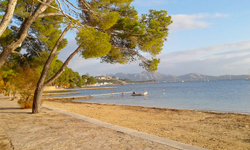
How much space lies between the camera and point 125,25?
28.6ft

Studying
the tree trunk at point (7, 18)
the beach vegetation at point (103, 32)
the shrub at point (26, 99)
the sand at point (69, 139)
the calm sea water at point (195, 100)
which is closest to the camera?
the sand at point (69, 139)

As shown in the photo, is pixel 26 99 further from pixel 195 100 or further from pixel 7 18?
pixel 195 100

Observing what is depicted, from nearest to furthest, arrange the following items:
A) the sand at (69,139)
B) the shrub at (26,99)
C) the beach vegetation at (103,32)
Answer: the sand at (69,139)
the beach vegetation at (103,32)
the shrub at (26,99)

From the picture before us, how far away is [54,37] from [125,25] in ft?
11.1

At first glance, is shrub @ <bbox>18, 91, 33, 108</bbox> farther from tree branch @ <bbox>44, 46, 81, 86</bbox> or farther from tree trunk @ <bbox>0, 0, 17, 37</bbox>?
tree trunk @ <bbox>0, 0, 17, 37</bbox>

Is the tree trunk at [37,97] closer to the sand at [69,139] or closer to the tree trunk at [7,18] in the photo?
the sand at [69,139]

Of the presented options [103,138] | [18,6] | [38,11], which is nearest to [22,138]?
[103,138]

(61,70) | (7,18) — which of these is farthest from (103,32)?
(7,18)

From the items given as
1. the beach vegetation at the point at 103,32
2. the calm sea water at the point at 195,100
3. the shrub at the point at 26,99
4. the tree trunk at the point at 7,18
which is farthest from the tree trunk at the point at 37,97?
the calm sea water at the point at 195,100

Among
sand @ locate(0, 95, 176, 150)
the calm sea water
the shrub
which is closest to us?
sand @ locate(0, 95, 176, 150)

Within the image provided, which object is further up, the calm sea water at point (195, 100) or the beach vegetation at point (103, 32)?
the beach vegetation at point (103, 32)

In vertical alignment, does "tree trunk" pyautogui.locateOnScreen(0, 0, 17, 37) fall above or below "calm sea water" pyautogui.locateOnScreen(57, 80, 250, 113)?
above

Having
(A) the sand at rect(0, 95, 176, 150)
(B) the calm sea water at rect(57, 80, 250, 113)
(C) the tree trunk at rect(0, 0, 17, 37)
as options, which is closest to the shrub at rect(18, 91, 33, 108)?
(A) the sand at rect(0, 95, 176, 150)

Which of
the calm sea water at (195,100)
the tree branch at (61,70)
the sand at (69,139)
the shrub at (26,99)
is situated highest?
the tree branch at (61,70)
